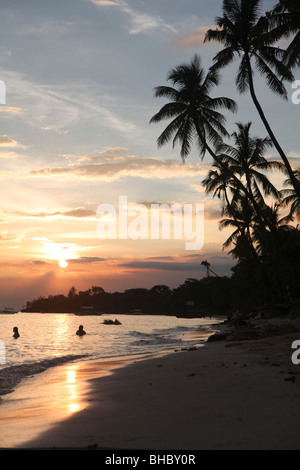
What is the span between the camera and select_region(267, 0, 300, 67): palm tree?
59.1 feet

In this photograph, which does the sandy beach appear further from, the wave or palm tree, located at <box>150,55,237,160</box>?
palm tree, located at <box>150,55,237,160</box>

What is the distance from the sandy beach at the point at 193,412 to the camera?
17.8 ft

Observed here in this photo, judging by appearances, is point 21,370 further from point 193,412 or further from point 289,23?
point 289,23

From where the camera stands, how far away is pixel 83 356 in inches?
927

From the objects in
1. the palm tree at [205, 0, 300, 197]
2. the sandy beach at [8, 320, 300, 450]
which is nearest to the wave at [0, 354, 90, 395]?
the sandy beach at [8, 320, 300, 450]

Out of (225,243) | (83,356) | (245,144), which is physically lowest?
(83,356)

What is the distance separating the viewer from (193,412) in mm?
6863

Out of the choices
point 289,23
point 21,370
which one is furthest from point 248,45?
point 21,370

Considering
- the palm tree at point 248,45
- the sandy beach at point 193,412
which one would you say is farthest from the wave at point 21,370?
the palm tree at point 248,45

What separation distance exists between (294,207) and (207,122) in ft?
45.5

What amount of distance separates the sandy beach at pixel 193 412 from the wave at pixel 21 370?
3.86m

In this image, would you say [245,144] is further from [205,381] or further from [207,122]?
[205,381]
